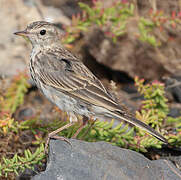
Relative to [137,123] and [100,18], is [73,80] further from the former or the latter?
[100,18]

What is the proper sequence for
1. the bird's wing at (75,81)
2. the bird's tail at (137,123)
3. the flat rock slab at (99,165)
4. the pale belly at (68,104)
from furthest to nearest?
1. the pale belly at (68,104)
2. the bird's wing at (75,81)
3. the bird's tail at (137,123)
4. the flat rock slab at (99,165)

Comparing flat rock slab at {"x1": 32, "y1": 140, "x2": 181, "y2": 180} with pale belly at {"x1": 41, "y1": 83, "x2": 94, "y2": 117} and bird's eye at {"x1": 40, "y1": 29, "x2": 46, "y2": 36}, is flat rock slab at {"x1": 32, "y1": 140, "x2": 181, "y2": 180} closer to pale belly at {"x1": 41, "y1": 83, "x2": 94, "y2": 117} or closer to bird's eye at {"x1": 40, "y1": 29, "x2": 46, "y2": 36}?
pale belly at {"x1": 41, "y1": 83, "x2": 94, "y2": 117}

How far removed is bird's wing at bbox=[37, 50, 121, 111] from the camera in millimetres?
5168

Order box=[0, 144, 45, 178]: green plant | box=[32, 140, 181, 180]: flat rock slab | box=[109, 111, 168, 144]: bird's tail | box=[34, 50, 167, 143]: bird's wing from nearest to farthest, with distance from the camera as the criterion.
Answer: box=[32, 140, 181, 180]: flat rock slab < box=[109, 111, 168, 144]: bird's tail < box=[0, 144, 45, 178]: green plant < box=[34, 50, 167, 143]: bird's wing

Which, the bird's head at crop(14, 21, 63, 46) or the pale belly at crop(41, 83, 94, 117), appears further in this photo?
the bird's head at crop(14, 21, 63, 46)

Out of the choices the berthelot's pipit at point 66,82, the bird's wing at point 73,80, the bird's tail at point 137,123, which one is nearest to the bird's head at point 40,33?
the berthelot's pipit at point 66,82

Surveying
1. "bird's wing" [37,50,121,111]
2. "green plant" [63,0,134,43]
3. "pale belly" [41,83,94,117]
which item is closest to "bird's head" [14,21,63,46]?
"bird's wing" [37,50,121,111]

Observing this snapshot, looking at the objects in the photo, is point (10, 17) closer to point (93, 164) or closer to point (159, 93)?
point (159, 93)

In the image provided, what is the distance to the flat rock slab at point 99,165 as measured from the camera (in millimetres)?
4332

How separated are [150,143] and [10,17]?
4.88m

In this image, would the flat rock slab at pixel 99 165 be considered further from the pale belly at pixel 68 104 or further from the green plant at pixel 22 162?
the pale belly at pixel 68 104

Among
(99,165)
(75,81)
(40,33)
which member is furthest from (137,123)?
(40,33)

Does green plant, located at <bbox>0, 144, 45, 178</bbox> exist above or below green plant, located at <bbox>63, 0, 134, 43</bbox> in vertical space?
below

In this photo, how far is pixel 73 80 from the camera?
17.9 feet
